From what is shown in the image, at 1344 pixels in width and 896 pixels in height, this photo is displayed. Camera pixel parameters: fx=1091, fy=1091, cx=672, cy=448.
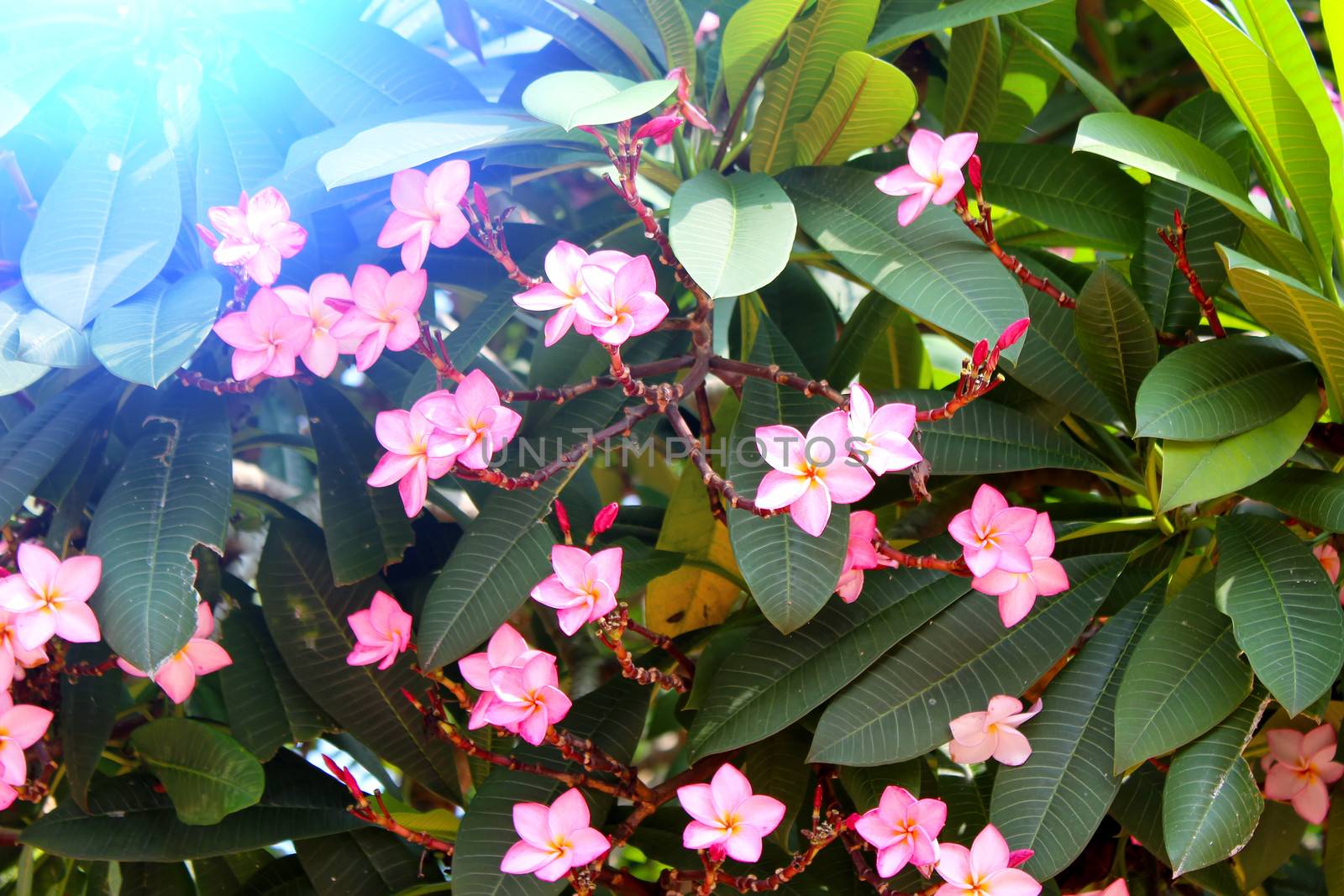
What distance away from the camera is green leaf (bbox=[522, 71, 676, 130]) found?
0.71m

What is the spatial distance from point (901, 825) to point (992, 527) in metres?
0.23

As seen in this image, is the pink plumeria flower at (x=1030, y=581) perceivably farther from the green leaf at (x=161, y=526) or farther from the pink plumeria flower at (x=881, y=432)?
the green leaf at (x=161, y=526)

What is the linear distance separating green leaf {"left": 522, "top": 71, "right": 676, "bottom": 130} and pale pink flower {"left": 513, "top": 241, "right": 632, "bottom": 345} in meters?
0.09

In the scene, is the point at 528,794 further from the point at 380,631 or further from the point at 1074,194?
the point at 1074,194

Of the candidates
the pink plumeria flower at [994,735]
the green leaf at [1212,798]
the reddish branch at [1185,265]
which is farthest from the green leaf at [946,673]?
the reddish branch at [1185,265]

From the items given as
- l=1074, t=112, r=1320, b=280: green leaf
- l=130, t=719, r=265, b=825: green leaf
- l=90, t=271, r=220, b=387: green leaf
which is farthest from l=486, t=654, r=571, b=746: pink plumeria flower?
l=1074, t=112, r=1320, b=280: green leaf

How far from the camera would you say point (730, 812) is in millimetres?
778

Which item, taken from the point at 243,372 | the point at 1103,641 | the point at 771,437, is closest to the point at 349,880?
the point at 243,372

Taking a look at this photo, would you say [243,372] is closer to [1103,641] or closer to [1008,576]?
[1008,576]

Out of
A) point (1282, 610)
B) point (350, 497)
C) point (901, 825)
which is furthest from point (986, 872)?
Result: point (350, 497)

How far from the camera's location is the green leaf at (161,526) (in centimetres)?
79

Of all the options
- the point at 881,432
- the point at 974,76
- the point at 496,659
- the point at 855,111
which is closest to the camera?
the point at 881,432

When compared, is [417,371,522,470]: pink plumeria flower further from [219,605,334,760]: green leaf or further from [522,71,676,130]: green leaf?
[219,605,334,760]: green leaf

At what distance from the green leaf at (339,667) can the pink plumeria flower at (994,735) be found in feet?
1.52
